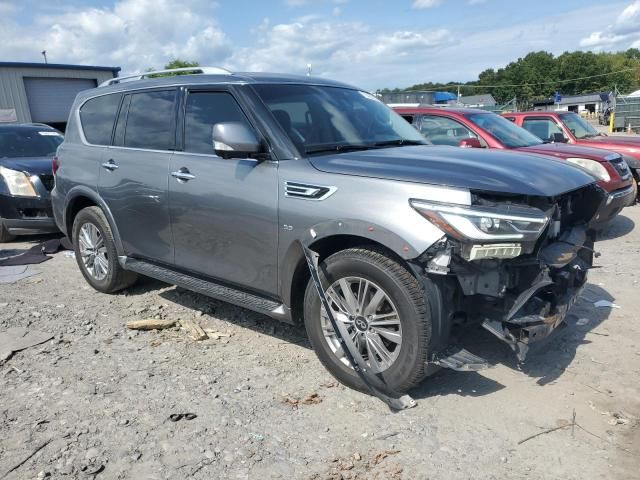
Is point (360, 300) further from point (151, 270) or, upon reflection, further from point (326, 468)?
point (151, 270)

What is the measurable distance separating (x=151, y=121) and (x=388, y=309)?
269 centimetres

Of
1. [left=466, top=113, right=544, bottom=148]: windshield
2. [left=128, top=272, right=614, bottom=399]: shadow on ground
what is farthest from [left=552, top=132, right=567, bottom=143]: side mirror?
[left=128, top=272, right=614, bottom=399]: shadow on ground

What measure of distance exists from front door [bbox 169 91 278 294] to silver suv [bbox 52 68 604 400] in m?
0.01

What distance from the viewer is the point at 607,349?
3988 millimetres

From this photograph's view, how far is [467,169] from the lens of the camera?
3141mm

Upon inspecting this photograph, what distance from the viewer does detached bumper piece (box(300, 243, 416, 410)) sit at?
3232mm

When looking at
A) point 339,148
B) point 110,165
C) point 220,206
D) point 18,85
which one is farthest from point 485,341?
point 18,85

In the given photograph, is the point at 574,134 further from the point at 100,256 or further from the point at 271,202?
the point at 100,256

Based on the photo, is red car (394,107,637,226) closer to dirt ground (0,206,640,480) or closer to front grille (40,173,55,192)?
dirt ground (0,206,640,480)

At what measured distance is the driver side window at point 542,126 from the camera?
9672 mm

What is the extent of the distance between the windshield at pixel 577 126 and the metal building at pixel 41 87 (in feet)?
71.7

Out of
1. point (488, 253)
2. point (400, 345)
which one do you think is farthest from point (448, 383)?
point (488, 253)

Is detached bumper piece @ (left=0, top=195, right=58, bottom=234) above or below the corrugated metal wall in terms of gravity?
below

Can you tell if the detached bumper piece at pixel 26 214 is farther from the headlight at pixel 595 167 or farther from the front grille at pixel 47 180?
the headlight at pixel 595 167
